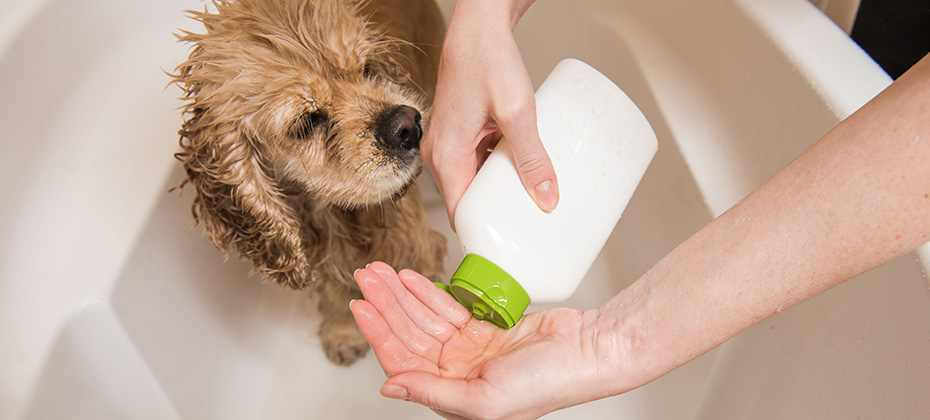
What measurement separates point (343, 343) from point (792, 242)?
1085 mm

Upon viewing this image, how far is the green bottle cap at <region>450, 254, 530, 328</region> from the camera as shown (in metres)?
0.72

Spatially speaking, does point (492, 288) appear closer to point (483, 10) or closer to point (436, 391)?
point (436, 391)

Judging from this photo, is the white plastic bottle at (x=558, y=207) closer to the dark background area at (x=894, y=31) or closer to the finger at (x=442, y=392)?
the finger at (x=442, y=392)

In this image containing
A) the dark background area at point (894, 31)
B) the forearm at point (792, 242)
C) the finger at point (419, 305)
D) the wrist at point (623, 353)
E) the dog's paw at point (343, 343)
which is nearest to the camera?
the forearm at point (792, 242)

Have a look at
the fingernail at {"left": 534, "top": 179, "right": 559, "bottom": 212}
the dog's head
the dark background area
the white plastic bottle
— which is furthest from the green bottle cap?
the dark background area

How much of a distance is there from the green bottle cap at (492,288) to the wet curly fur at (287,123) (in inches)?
14.6

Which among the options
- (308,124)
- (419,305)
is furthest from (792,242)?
(308,124)

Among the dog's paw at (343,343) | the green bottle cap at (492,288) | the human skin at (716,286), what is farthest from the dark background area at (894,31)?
the dog's paw at (343,343)

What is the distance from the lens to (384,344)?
0.76m

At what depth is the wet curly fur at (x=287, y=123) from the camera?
101cm

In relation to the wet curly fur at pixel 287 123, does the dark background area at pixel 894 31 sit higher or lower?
lower

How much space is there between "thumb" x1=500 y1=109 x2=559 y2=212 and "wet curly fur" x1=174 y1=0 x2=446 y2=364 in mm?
349

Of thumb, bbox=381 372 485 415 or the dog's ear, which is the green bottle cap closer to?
thumb, bbox=381 372 485 415

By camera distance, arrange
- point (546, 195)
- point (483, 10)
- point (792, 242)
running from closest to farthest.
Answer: point (792, 242), point (546, 195), point (483, 10)
